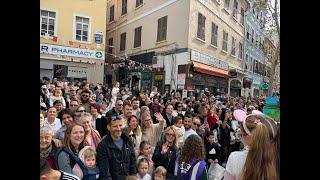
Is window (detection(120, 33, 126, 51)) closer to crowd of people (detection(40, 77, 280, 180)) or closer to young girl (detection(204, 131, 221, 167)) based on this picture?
crowd of people (detection(40, 77, 280, 180))

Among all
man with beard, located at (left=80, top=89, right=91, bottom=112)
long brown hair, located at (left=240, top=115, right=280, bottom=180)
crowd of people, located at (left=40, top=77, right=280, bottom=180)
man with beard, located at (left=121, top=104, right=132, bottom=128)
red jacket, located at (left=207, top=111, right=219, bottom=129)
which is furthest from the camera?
red jacket, located at (left=207, top=111, right=219, bottom=129)

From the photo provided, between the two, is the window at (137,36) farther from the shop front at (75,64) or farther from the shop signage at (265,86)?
the shop signage at (265,86)

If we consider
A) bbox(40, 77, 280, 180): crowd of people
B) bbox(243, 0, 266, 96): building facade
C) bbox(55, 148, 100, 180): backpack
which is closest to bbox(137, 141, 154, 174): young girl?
bbox(40, 77, 280, 180): crowd of people

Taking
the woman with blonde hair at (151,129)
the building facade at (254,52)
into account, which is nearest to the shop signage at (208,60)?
the building facade at (254,52)

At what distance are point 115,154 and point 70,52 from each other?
0.40 meters

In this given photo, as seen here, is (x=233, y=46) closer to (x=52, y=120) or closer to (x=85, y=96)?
(x=85, y=96)

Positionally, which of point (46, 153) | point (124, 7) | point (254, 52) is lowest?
point (46, 153)

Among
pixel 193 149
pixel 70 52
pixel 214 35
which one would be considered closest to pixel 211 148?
pixel 193 149

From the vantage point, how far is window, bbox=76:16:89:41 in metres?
1.17

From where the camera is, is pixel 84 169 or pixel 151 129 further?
pixel 151 129

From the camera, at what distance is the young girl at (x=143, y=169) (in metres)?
1.34

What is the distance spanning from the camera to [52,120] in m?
1.21
